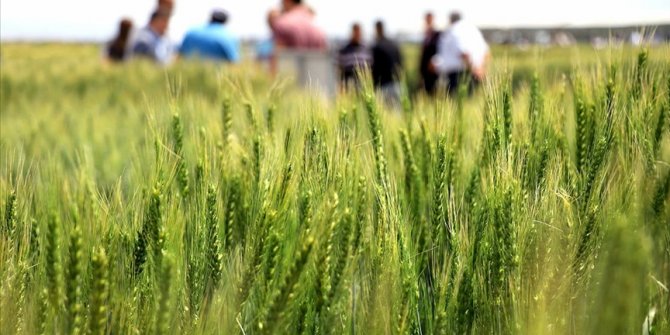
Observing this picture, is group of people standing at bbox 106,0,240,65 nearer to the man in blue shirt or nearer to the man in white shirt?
the man in blue shirt

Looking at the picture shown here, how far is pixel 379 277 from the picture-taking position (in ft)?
3.40

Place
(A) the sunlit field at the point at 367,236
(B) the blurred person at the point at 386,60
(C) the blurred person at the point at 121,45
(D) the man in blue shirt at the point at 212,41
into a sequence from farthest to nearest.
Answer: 1. (B) the blurred person at the point at 386,60
2. (C) the blurred person at the point at 121,45
3. (D) the man in blue shirt at the point at 212,41
4. (A) the sunlit field at the point at 367,236

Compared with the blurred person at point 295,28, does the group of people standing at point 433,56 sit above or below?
below

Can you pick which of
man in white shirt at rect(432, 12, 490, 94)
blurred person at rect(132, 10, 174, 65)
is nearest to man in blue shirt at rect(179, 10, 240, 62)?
blurred person at rect(132, 10, 174, 65)

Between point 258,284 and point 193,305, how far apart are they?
87 millimetres

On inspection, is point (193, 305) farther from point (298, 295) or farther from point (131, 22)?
point (131, 22)

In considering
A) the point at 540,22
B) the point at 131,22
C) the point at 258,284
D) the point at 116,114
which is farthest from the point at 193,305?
the point at 540,22

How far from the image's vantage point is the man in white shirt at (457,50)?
5852 millimetres

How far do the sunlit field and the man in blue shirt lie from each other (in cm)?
435

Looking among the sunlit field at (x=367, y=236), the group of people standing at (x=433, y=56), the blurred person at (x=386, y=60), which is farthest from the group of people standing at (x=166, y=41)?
the sunlit field at (x=367, y=236)

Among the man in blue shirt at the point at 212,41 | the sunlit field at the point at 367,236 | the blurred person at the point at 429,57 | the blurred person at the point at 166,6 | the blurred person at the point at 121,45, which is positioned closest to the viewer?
the sunlit field at the point at 367,236

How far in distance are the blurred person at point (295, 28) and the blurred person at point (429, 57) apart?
1032 millimetres

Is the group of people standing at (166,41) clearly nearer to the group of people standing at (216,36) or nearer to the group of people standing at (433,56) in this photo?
the group of people standing at (216,36)

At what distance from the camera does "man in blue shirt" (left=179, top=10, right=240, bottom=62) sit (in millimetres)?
5730
